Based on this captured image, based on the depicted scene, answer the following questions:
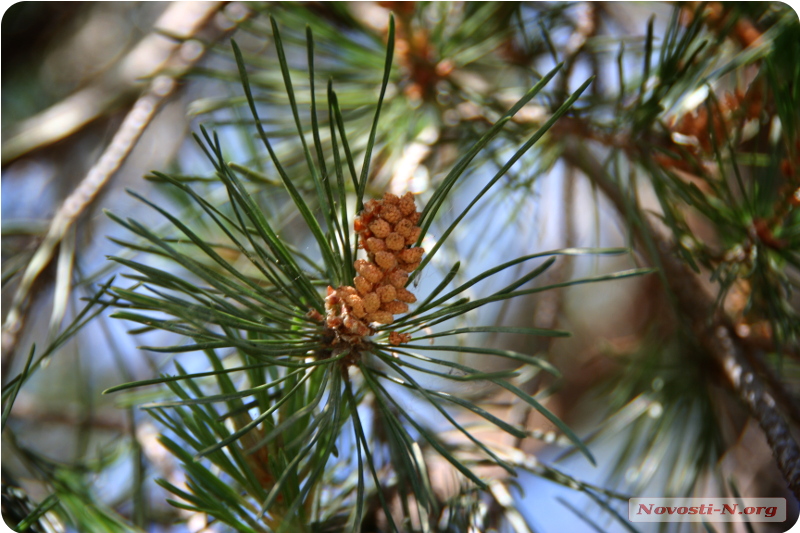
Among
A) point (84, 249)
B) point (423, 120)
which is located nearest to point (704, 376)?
point (423, 120)

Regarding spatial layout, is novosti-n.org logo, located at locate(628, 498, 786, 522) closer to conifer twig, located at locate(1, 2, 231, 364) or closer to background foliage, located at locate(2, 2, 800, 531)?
background foliage, located at locate(2, 2, 800, 531)

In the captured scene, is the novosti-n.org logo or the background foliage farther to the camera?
the novosti-n.org logo

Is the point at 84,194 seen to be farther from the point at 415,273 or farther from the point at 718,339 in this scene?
the point at 718,339

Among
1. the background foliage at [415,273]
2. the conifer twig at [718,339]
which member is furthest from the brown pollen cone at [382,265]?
the conifer twig at [718,339]

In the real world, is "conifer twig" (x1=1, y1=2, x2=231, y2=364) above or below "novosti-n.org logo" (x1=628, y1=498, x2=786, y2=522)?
above

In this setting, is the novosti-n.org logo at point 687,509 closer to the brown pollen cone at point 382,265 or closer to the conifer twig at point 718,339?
the conifer twig at point 718,339

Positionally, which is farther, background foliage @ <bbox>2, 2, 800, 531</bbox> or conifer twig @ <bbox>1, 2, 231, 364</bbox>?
conifer twig @ <bbox>1, 2, 231, 364</bbox>

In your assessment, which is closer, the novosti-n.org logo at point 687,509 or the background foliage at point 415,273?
the background foliage at point 415,273

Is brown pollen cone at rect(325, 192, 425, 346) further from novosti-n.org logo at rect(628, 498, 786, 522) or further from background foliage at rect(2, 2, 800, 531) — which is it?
novosti-n.org logo at rect(628, 498, 786, 522)

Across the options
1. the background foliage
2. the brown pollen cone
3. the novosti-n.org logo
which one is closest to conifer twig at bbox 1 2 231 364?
the background foliage
